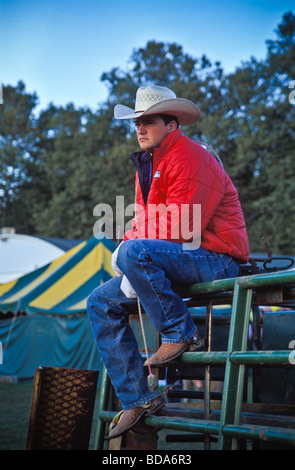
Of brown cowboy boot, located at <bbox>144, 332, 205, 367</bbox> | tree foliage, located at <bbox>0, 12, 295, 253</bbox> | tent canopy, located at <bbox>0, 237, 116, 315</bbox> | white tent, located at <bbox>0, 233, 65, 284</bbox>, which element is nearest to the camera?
brown cowboy boot, located at <bbox>144, 332, 205, 367</bbox>

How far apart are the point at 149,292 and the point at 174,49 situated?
38.5m

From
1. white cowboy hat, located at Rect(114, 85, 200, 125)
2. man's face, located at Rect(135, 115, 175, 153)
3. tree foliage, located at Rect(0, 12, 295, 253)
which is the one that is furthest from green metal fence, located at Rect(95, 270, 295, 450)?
tree foliage, located at Rect(0, 12, 295, 253)

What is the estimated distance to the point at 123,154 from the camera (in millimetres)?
33594

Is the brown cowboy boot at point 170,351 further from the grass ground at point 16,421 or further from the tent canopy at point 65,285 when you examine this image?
the tent canopy at point 65,285

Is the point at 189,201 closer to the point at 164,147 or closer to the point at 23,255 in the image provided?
the point at 164,147

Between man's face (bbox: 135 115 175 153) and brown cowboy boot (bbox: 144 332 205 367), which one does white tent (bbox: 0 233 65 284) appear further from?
brown cowboy boot (bbox: 144 332 205 367)

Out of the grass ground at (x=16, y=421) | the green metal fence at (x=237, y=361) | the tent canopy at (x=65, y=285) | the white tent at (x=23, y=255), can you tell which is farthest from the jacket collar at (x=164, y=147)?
the white tent at (x=23, y=255)

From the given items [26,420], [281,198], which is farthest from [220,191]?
[281,198]

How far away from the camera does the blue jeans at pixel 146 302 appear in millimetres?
2918

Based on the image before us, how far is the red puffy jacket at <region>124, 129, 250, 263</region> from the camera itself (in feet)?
10.0

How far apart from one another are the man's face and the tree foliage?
2441 cm

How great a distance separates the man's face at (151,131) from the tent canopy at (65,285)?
8853mm

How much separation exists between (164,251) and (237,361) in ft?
2.46

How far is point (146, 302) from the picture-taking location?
2.95m
